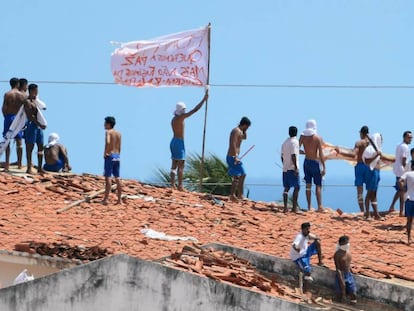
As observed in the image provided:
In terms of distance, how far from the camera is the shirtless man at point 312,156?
2203 centimetres

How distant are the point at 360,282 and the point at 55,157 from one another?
26.8 ft

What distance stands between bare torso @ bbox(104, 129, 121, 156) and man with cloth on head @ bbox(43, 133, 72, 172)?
10.3ft

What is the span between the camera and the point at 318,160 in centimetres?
2222

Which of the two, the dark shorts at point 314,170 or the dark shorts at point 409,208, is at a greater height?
the dark shorts at point 314,170

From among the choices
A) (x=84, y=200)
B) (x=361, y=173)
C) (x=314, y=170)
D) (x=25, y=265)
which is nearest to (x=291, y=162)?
(x=314, y=170)

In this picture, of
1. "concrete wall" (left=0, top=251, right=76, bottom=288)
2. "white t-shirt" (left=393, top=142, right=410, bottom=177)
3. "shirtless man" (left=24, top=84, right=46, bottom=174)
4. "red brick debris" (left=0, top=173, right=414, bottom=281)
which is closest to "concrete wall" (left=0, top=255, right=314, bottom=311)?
"concrete wall" (left=0, top=251, right=76, bottom=288)

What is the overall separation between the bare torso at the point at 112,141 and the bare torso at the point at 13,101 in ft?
8.03

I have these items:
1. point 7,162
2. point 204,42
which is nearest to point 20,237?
point 7,162

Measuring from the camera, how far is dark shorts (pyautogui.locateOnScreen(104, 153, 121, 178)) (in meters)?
20.8

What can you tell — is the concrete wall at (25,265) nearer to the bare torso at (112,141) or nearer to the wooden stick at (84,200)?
the wooden stick at (84,200)

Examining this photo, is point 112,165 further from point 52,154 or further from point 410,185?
point 410,185

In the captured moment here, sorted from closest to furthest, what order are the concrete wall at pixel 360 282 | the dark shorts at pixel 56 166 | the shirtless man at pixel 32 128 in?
the concrete wall at pixel 360 282
the shirtless man at pixel 32 128
the dark shorts at pixel 56 166

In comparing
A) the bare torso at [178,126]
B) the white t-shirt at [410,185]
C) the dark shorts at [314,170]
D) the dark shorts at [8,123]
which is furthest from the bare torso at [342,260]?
the dark shorts at [8,123]

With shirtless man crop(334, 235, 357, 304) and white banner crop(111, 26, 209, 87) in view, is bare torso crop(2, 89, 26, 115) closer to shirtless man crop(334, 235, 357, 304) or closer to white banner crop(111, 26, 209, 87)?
white banner crop(111, 26, 209, 87)
